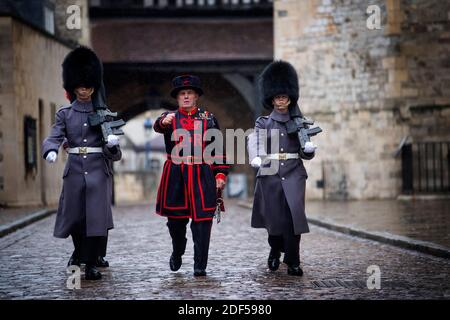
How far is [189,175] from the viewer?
26.4ft

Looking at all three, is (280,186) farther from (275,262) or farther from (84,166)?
(84,166)

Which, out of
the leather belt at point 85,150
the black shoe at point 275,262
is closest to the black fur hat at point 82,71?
the leather belt at point 85,150

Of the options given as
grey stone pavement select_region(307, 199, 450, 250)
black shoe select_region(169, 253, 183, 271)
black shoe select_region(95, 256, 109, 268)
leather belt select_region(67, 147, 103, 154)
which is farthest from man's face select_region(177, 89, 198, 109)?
grey stone pavement select_region(307, 199, 450, 250)

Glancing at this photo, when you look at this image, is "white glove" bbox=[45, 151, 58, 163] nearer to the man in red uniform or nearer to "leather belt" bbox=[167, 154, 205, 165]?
the man in red uniform

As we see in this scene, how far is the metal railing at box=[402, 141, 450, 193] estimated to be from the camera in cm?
2205

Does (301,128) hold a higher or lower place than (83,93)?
lower

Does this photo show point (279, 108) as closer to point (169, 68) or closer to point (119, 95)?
point (169, 68)

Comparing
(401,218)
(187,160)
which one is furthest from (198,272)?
(401,218)

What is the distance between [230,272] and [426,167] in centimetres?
1475

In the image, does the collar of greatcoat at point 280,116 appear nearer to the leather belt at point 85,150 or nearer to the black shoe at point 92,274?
the leather belt at point 85,150
